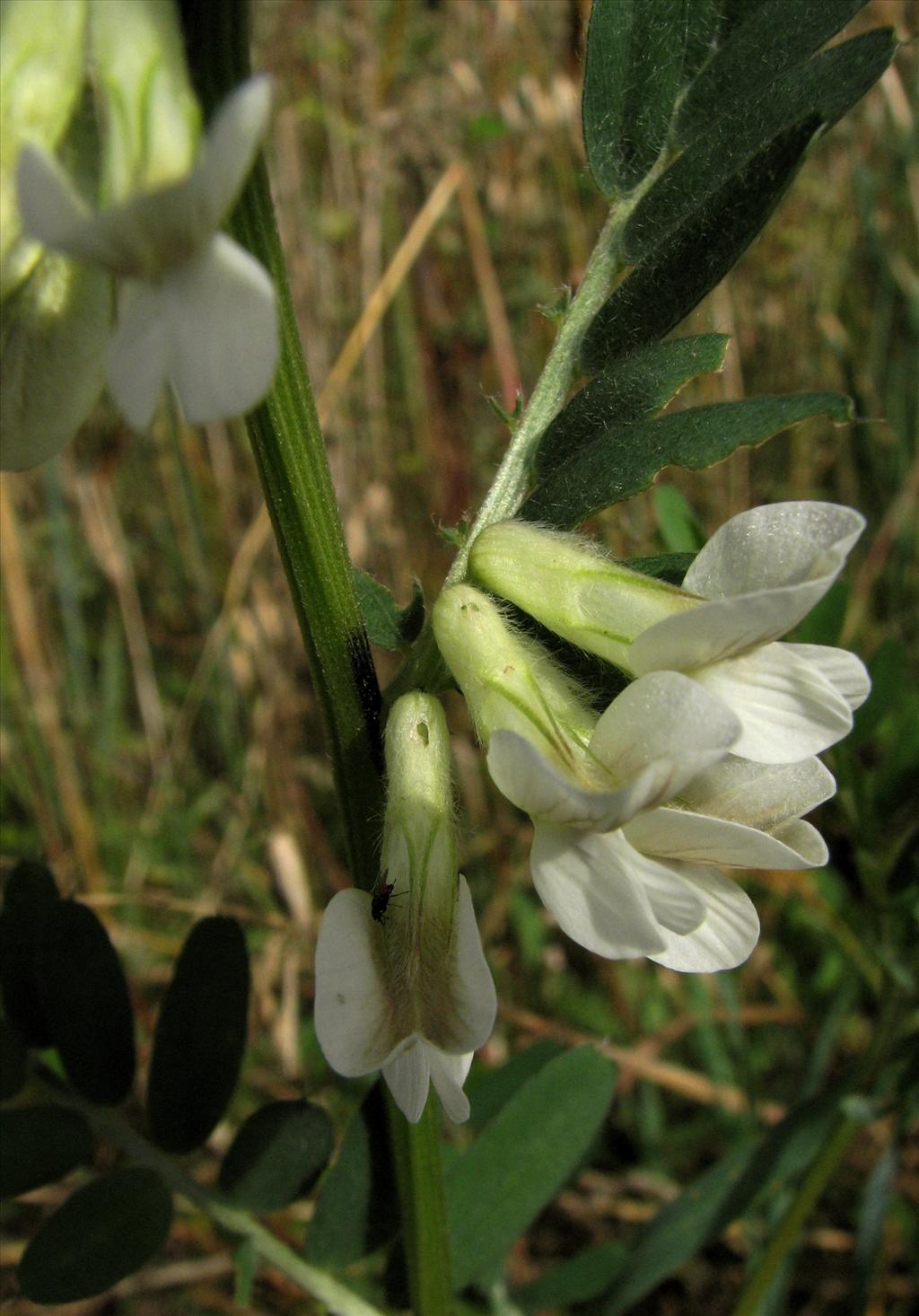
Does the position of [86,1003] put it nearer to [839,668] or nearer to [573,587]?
[573,587]

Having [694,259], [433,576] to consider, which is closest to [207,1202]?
[694,259]

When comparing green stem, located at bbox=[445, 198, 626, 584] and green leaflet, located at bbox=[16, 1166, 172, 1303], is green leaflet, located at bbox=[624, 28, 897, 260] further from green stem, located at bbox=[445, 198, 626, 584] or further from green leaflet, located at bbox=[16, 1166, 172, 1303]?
green leaflet, located at bbox=[16, 1166, 172, 1303]

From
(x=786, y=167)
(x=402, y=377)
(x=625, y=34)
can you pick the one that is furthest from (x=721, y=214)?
(x=402, y=377)

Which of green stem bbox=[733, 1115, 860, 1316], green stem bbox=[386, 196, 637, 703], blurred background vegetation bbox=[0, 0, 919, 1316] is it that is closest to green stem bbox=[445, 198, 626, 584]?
green stem bbox=[386, 196, 637, 703]

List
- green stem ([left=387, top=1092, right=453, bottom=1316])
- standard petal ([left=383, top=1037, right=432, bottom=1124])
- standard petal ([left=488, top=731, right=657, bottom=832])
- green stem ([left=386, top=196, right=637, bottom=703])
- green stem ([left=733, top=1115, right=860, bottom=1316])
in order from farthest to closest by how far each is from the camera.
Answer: green stem ([left=733, top=1115, right=860, bottom=1316]) → green stem ([left=387, top=1092, right=453, bottom=1316]) → green stem ([left=386, top=196, right=637, bottom=703]) → standard petal ([left=383, top=1037, right=432, bottom=1124]) → standard petal ([left=488, top=731, right=657, bottom=832])

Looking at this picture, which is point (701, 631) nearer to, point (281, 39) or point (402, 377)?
point (402, 377)

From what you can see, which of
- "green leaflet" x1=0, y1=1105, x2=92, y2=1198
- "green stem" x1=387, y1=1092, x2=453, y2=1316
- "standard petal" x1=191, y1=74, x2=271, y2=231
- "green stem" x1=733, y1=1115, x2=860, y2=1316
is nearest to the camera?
"standard petal" x1=191, y1=74, x2=271, y2=231
